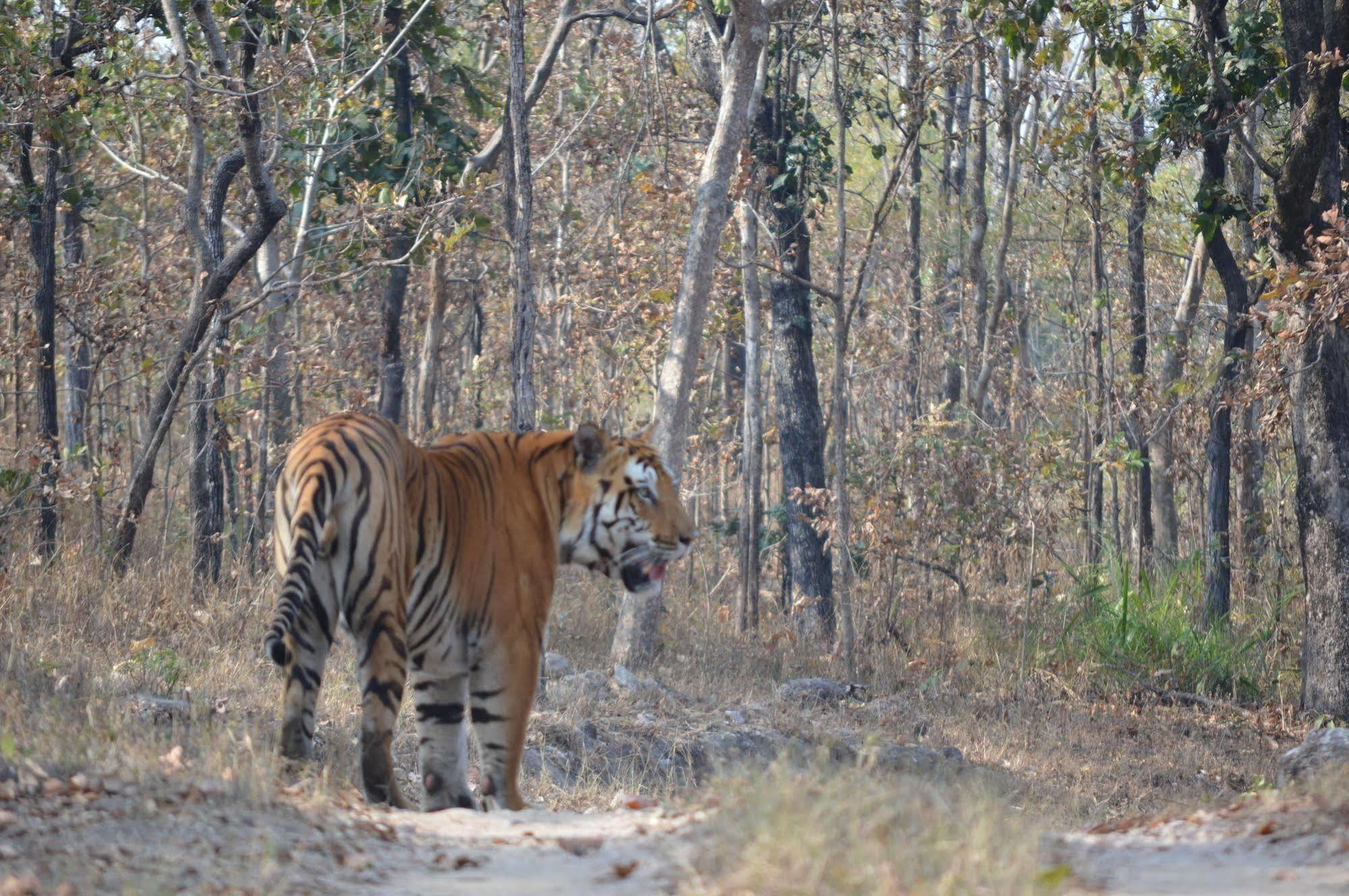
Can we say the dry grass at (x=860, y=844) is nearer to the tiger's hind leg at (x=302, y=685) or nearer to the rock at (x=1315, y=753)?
the tiger's hind leg at (x=302, y=685)

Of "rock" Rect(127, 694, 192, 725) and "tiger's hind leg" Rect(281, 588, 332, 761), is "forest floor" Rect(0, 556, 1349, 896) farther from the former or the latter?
"tiger's hind leg" Rect(281, 588, 332, 761)

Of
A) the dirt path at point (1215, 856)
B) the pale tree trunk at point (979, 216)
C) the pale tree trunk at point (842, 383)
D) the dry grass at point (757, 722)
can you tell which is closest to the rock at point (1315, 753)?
the dry grass at point (757, 722)

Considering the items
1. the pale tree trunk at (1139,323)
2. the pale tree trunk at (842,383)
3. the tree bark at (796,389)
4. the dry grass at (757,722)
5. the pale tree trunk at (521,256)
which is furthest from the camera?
the tree bark at (796,389)

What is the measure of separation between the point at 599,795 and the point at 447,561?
220 cm

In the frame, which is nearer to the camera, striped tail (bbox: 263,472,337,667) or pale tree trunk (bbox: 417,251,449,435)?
striped tail (bbox: 263,472,337,667)

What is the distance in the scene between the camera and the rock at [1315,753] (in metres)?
7.41

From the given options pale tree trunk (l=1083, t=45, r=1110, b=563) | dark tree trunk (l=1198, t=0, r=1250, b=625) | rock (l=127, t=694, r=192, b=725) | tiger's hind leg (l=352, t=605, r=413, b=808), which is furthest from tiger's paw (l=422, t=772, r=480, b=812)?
dark tree trunk (l=1198, t=0, r=1250, b=625)

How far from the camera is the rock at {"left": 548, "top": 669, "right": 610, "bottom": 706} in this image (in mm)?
9844

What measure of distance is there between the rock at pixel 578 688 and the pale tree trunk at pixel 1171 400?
7513 mm

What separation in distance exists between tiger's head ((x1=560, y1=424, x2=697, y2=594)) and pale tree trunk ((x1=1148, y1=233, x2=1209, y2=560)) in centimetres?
1034

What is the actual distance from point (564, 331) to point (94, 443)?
326 inches

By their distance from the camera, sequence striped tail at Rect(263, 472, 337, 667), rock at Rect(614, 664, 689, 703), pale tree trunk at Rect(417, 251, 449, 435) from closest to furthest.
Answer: striped tail at Rect(263, 472, 337, 667) → rock at Rect(614, 664, 689, 703) → pale tree trunk at Rect(417, 251, 449, 435)

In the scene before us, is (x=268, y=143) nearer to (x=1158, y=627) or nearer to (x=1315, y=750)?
(x=1158, y=627)

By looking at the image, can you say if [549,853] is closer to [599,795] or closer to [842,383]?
[599,795]
